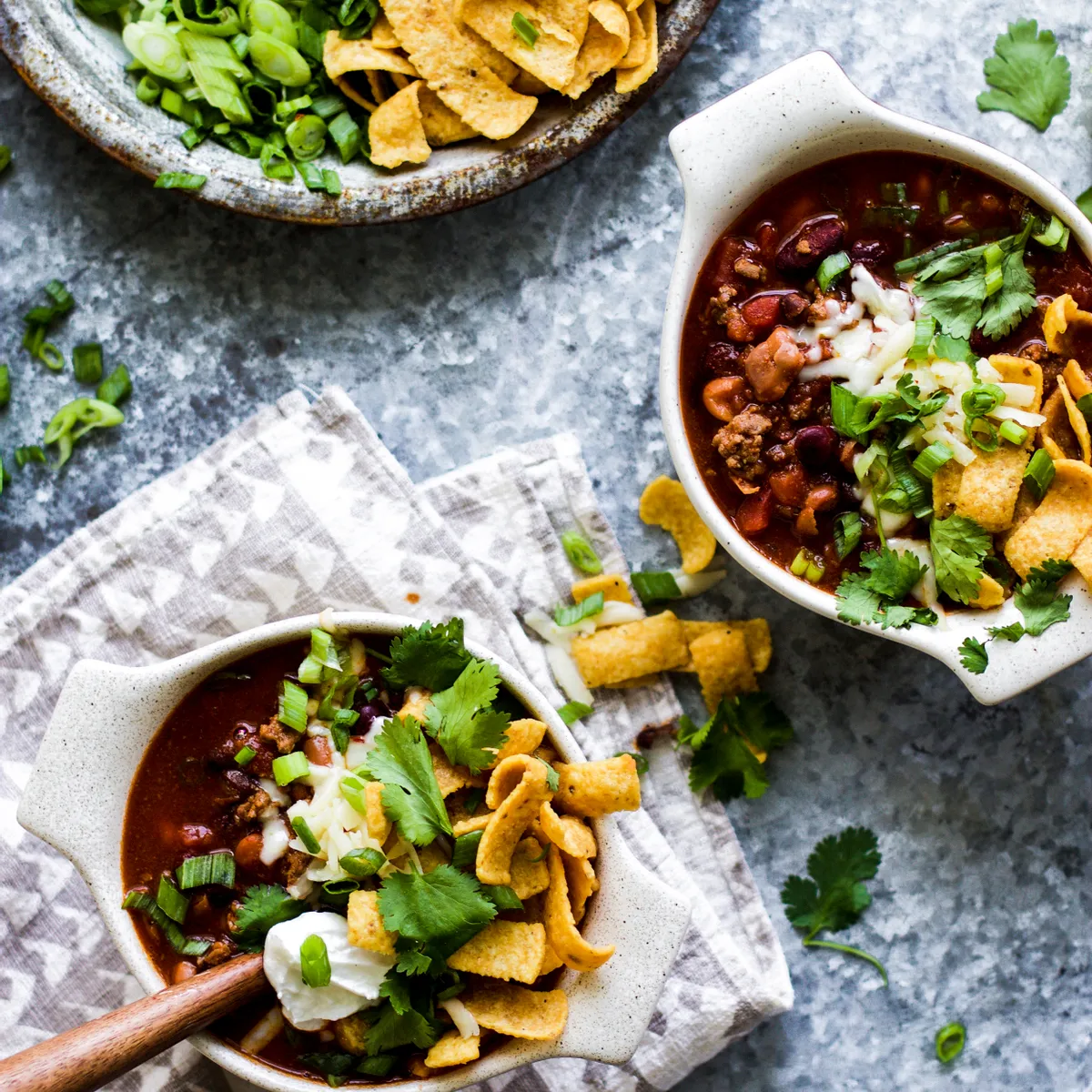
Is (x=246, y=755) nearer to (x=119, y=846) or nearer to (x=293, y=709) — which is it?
(x=293, y=709)

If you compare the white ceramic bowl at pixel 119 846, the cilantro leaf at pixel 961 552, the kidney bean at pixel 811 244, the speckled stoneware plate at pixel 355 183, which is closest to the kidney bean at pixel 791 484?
the cilantro leaf at pixel 961 552

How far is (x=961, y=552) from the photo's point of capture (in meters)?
2.09

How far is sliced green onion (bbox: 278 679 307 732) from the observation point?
2.11 metres

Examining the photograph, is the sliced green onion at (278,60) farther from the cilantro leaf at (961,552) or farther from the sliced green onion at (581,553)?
the cilantro leaf at (961,552)

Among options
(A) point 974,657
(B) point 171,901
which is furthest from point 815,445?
(B) point 171,901

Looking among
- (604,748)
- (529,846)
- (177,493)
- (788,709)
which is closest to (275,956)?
(529,846)

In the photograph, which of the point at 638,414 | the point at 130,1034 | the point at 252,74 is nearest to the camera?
the point at 130,1034

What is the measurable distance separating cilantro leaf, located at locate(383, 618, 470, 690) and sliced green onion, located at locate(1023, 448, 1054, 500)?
0.99 meters

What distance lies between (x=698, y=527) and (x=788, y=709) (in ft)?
1.42

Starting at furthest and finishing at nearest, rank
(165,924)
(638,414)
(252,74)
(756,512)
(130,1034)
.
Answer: (638,414)
(252,74)
(756,512)
(165,924)
(130,1034)

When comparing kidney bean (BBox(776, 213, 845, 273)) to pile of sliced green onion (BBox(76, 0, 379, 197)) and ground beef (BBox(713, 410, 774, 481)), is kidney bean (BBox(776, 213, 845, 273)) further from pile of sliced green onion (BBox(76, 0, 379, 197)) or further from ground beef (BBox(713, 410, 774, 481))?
pile of sliced green onion (BBox(76, 0, 379, 197))

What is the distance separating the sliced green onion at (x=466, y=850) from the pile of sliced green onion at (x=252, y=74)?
1272mm

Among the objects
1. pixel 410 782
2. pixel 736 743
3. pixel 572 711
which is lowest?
pixel 736 743

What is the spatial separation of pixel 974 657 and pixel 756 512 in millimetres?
444
